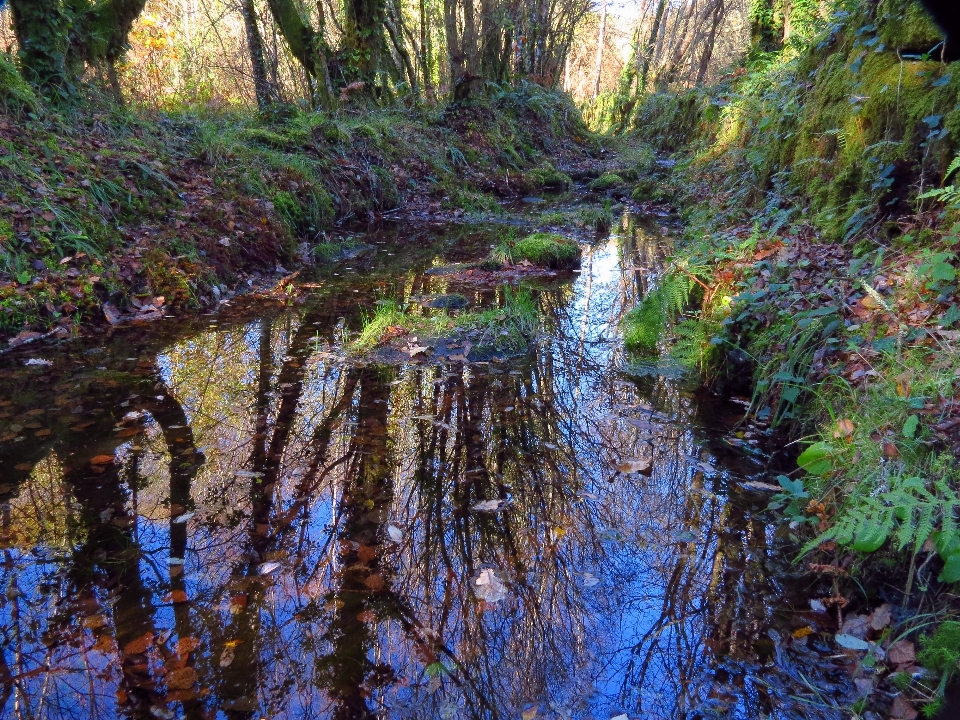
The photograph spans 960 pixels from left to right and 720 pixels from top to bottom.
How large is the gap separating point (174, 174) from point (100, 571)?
19.5 ft

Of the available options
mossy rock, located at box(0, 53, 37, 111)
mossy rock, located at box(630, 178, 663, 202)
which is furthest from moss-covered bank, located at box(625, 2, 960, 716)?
mossy rock, located at box(0, 53, 37, 111)

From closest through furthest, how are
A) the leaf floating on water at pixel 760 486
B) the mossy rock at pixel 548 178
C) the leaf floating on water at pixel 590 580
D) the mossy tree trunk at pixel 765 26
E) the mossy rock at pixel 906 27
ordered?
the leaf floating on water at pixel 590 580 → the leaf floating on water at pixel 760 486 → the mossy rock at pixel 906 27 → the mossy tree trunk at pixel 765 26 → the mossy rock at pixel 548 178

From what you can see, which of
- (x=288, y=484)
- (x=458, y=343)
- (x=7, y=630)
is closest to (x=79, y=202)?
(x=458, y=343)

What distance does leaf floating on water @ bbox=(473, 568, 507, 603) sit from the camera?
2490mm

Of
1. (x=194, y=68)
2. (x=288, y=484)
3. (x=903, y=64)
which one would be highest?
(x=194, y=68)

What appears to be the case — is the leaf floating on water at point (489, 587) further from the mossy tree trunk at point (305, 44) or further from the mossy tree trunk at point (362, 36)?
the mossy tree trunk at point (362, 36)

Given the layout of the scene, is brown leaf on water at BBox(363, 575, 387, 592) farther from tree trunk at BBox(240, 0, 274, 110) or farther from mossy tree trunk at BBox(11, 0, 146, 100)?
tree trunk at BBox(240, 0, 274, 110)

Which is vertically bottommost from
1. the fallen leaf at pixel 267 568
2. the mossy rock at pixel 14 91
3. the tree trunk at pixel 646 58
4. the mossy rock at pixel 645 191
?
the fallen leaf at pixel 267 568

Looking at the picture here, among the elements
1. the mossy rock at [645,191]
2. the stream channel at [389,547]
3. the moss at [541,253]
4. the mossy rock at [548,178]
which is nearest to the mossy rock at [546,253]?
the moss at [541,253]

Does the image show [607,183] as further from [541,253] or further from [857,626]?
[857,626]

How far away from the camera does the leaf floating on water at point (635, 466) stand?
3.38m

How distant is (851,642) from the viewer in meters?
2.18

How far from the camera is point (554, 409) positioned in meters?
4.12

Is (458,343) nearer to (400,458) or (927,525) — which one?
(400,458)
